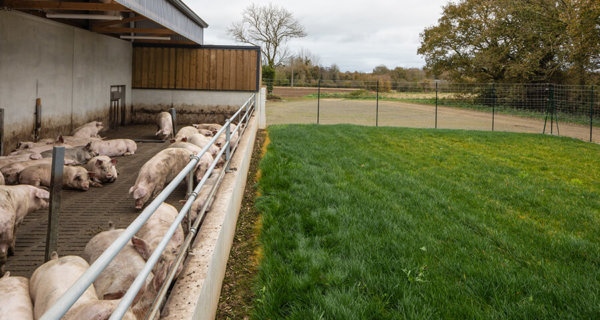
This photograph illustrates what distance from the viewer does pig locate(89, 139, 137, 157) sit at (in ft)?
23.3

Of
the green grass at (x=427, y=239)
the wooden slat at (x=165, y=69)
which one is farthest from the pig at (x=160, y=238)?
the wooden slat at (x=165, y=69)

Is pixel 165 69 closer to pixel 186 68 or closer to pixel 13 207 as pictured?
pixel 186 68


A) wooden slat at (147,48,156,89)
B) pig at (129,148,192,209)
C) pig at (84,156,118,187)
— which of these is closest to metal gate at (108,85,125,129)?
wooden slat at (147,48,156,89)

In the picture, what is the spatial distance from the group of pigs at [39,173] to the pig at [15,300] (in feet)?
2.78

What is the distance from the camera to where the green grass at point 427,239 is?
290cm

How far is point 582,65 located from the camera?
1995 centimetres

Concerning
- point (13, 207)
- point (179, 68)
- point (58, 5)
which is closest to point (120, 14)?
point (58, 5)

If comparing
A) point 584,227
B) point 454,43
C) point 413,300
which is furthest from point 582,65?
point 413,300

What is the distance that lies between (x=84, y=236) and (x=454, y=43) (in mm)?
28536

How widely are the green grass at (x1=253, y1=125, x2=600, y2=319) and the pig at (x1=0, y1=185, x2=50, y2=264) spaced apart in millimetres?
1935

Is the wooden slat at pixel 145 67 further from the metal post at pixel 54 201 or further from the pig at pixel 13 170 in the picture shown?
the metal post at pixel 54 201

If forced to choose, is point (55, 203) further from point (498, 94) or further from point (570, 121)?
point (498, 94)

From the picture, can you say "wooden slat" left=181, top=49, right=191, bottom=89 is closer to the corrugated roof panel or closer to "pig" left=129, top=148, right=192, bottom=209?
the corrugated roof panel

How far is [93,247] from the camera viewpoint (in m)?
2.90
